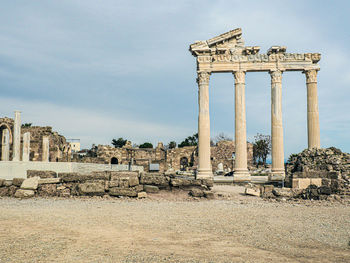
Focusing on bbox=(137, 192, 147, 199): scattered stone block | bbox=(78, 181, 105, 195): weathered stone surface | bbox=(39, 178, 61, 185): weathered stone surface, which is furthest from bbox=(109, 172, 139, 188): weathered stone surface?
bbox=(39, 178, 61, 185): weathered stone surface

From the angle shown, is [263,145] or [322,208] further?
[263,145]

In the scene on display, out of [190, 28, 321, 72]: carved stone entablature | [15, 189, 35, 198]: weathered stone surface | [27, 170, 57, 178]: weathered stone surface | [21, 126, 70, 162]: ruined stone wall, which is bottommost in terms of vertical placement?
[15, 189, 35, 198]: weathered stone surface

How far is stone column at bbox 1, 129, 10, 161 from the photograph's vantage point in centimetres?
3031

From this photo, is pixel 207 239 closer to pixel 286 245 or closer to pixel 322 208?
pixel 286 245

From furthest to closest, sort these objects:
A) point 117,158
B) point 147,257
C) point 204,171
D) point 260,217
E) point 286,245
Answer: point 117,158 < point 204,171 < point 260,217 < point 286,245 < point 147,257

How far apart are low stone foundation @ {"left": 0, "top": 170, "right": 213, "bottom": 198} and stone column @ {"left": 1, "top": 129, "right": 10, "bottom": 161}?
18.4 meters

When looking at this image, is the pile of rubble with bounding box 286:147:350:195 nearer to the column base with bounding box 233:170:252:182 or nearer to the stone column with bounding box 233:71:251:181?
the column base with bounding box 233:170:252:182

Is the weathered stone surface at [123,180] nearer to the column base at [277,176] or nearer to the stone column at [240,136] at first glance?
the stone column at [240,136]

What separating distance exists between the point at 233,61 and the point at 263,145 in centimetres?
4239

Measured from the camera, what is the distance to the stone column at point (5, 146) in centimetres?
3031

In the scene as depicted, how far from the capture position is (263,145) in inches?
2469

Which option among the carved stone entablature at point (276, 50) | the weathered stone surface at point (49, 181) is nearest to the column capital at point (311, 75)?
the carved stone entablature at point (276, 50)

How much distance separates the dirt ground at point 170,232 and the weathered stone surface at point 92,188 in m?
1.24

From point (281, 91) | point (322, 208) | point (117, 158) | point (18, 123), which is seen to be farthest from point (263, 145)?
point (322, 208)
